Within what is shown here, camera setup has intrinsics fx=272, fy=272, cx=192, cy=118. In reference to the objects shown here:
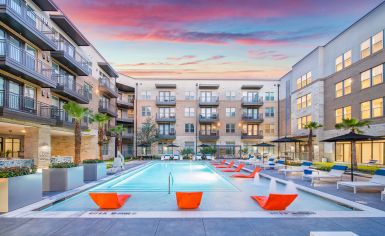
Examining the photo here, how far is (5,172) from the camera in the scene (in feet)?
29.3

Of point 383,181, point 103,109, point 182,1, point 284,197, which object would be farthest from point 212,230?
point 103,109

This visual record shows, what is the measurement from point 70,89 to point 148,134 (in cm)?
1953

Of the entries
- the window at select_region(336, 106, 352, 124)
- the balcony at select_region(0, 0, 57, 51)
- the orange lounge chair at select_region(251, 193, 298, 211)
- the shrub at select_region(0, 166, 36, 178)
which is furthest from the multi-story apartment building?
the orange lounge chair at select_region(251, 193, 298, 211)

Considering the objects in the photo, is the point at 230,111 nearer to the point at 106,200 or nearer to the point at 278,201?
the point at 278,201

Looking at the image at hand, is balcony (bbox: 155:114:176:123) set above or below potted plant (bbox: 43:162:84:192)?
above

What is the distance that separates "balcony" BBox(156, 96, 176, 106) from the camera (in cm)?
4872

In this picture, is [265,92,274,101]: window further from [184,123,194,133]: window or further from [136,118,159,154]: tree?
[136,118,159,154]: tree

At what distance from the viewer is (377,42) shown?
25.4m

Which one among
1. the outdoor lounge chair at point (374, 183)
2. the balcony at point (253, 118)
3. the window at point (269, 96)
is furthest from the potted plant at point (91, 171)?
the window at point (269, 96)

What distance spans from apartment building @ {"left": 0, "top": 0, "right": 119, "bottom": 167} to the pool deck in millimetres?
11118

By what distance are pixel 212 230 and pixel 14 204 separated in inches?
259

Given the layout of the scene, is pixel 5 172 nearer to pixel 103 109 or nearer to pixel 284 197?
pixel 284 197

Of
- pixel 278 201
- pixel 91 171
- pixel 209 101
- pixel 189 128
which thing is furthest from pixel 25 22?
pixel 209 101

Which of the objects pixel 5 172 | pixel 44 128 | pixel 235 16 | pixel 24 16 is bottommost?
pixel 5 172
